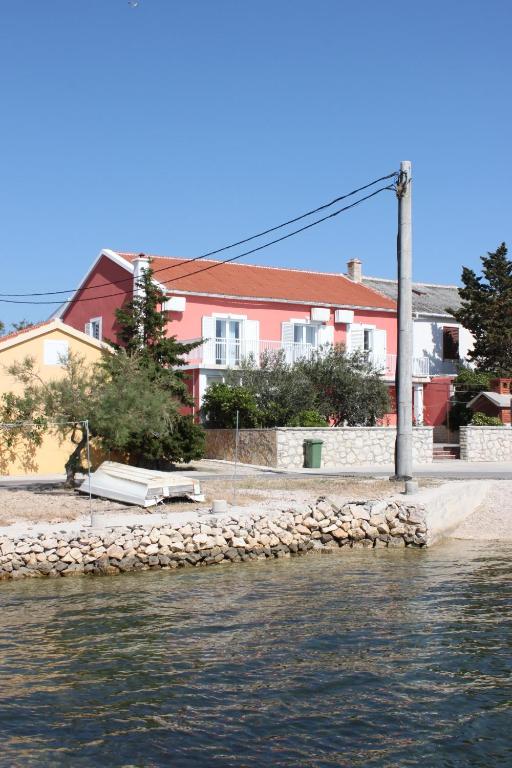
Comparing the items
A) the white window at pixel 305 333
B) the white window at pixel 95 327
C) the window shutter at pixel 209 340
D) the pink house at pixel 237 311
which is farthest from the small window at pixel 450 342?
the white window at pixel 95 327

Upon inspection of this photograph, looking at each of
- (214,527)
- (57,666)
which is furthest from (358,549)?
(57,666)

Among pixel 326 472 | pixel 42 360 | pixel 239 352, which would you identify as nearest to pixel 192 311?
pixel 239 352

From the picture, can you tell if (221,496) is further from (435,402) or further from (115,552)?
(435,402)

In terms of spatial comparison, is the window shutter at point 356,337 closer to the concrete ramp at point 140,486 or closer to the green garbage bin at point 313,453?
the green garbage bin at point 313,453

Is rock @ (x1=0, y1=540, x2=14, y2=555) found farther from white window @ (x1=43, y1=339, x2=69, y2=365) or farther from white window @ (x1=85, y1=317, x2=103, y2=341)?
white window @ (x1=85, y1=317, x2=103, y2=341)

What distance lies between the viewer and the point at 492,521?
854 inches

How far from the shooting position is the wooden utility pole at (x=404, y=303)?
22.8 m

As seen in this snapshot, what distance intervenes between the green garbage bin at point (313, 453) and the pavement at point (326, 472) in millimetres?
542

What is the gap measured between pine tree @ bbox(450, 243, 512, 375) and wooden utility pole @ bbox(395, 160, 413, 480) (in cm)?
2150

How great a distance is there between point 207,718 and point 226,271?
114 ft

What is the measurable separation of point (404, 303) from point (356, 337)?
60.8 ft

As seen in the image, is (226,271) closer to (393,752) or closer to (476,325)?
(476,325)

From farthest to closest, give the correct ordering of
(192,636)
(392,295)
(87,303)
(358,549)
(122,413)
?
(392,295) → (87,303) → (122,413) → (358,549) → (192,636)

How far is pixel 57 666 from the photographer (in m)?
10.1
